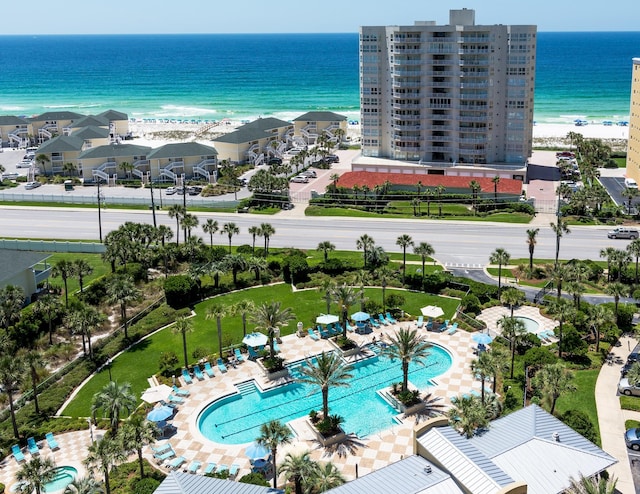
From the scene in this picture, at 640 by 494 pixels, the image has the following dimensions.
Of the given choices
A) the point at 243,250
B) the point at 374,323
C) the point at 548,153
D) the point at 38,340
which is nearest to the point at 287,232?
the point at 243,250

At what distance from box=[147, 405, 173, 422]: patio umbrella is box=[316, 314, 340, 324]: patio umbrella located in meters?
15.9

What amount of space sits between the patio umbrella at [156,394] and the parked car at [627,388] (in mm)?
31356

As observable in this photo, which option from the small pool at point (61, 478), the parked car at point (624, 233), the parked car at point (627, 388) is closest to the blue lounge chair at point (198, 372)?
the small pool at point (61, 478)

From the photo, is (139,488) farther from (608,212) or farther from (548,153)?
(548,153)

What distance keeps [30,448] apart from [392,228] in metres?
53.3

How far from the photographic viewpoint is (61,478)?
38625 millimetres

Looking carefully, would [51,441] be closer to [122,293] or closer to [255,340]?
[122,293]

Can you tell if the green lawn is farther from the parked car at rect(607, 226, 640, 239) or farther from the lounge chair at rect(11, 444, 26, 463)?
the parked car at rect(607, 226, 640, 239)

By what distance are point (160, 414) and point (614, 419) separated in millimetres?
29391

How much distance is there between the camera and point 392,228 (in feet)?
277

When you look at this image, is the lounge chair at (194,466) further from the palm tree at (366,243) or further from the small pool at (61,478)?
the palm tree at (366,243)

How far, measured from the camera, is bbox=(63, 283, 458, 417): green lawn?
49.7 metres

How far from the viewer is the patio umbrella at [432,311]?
56.5 meters

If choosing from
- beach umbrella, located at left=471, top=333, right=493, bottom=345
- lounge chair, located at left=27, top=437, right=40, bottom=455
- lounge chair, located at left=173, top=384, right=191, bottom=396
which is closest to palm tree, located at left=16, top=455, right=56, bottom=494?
lounge chair, located at left=27, top=437, right=40, bottom=455
